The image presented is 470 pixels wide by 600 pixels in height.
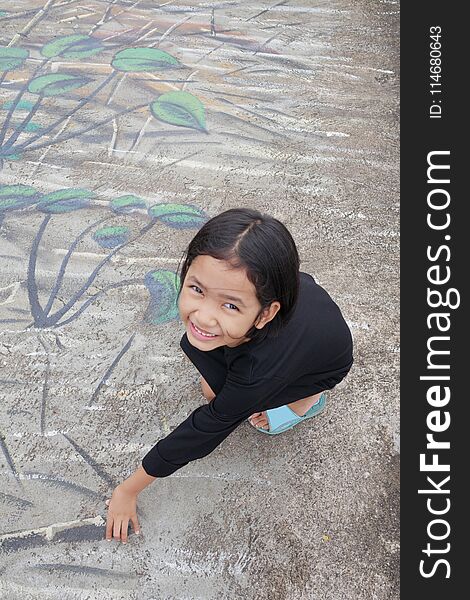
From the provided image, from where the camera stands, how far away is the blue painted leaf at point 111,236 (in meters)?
2.29

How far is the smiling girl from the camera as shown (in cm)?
113

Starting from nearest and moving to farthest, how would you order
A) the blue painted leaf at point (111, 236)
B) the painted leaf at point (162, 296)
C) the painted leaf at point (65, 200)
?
the painted leaf at point (162, 296), the blue painted leaf at point (111, 236), the painted leaf at point (65, 200)

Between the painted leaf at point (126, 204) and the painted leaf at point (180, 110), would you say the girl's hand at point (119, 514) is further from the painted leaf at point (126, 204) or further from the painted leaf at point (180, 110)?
the painted leaf at point (180, 110)

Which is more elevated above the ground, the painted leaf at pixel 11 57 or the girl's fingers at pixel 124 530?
the painted leaf at pixel 11 57

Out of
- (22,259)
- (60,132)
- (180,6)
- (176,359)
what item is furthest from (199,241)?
(180,6)

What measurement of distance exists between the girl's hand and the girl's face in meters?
0.57

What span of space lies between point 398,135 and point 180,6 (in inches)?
69.6

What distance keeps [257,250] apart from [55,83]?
238 centimetres

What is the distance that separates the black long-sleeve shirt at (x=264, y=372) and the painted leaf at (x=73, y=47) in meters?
2.36

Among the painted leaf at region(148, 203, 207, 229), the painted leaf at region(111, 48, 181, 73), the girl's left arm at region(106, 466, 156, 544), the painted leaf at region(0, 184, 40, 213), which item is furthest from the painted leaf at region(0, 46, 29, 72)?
the girl's left arm at region(106, 466, 156, 544)

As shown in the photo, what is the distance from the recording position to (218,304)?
116cm

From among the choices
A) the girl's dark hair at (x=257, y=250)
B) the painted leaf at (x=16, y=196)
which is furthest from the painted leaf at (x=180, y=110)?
the girl's dark hair at (x=257, y=250)

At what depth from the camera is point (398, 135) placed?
2.86 meters

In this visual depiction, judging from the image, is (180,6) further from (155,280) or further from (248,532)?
(248,532)
